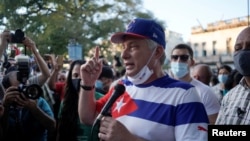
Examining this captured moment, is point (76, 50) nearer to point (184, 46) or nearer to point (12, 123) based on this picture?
point (184, 46)

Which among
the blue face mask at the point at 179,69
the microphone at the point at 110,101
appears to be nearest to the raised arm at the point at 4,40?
the microphone at the point at 110,101

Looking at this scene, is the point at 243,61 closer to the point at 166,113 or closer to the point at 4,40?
the point at 166,113

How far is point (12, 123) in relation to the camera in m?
2.87

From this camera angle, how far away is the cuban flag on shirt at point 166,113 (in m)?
1.65

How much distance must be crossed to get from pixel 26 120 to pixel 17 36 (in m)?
0.72

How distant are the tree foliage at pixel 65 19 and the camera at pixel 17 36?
1.35 m

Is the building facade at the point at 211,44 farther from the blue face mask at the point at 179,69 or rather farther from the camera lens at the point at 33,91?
the camera lens at the point at 33,91

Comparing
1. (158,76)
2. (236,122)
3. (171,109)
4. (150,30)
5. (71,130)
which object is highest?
(150,30)

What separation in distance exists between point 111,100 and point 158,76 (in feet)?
1.27

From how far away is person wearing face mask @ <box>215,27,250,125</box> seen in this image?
83.0 inches

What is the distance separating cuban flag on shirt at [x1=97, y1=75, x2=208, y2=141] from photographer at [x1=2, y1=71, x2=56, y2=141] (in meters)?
1.09

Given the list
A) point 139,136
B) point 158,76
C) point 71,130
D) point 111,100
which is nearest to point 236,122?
point 158,76

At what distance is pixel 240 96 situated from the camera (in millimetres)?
2188

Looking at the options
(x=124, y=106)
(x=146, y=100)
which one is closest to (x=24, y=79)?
(x=124, y=106)
